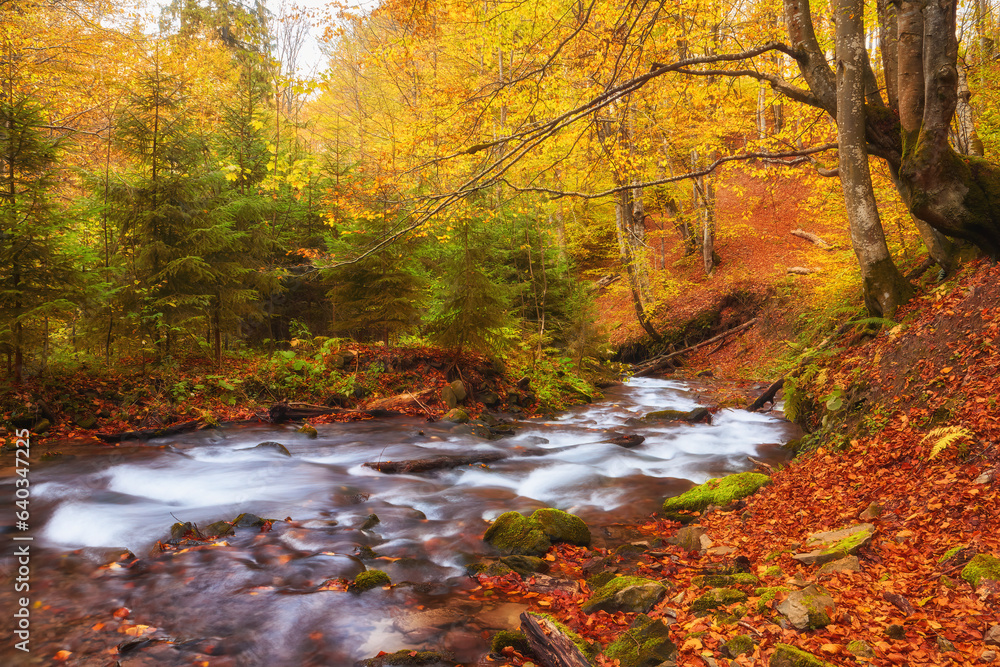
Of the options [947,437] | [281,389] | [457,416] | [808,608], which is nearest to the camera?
[808,608]

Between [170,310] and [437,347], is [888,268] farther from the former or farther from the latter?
[170,310]

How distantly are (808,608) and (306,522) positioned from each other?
16.4ft

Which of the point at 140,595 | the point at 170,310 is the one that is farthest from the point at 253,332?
the point at 140,595

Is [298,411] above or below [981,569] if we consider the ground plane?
below

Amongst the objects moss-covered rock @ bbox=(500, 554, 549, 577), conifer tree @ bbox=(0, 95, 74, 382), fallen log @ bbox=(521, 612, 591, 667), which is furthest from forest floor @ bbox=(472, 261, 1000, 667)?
conifer tree @ bbox=(0, 95, 74, 382)

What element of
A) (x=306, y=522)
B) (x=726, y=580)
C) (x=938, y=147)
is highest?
(x=938, y=147)

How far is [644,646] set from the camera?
344 centimetres

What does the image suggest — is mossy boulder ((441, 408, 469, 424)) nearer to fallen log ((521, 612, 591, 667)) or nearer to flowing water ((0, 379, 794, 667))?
flowing water ((0, 379, 794, 667))

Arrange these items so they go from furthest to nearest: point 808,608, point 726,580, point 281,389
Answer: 1. point 281,389
2. point 726,580
3. point 808,608

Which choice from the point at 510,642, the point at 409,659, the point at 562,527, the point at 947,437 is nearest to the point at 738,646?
the point at 510,642

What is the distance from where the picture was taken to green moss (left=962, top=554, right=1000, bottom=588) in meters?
3.11

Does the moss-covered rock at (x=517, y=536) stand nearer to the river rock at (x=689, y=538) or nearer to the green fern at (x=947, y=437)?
the river rock at (x=689, y=538)

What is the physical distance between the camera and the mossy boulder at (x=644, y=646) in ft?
10.9

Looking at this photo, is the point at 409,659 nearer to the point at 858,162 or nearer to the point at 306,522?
the point at 306,522
